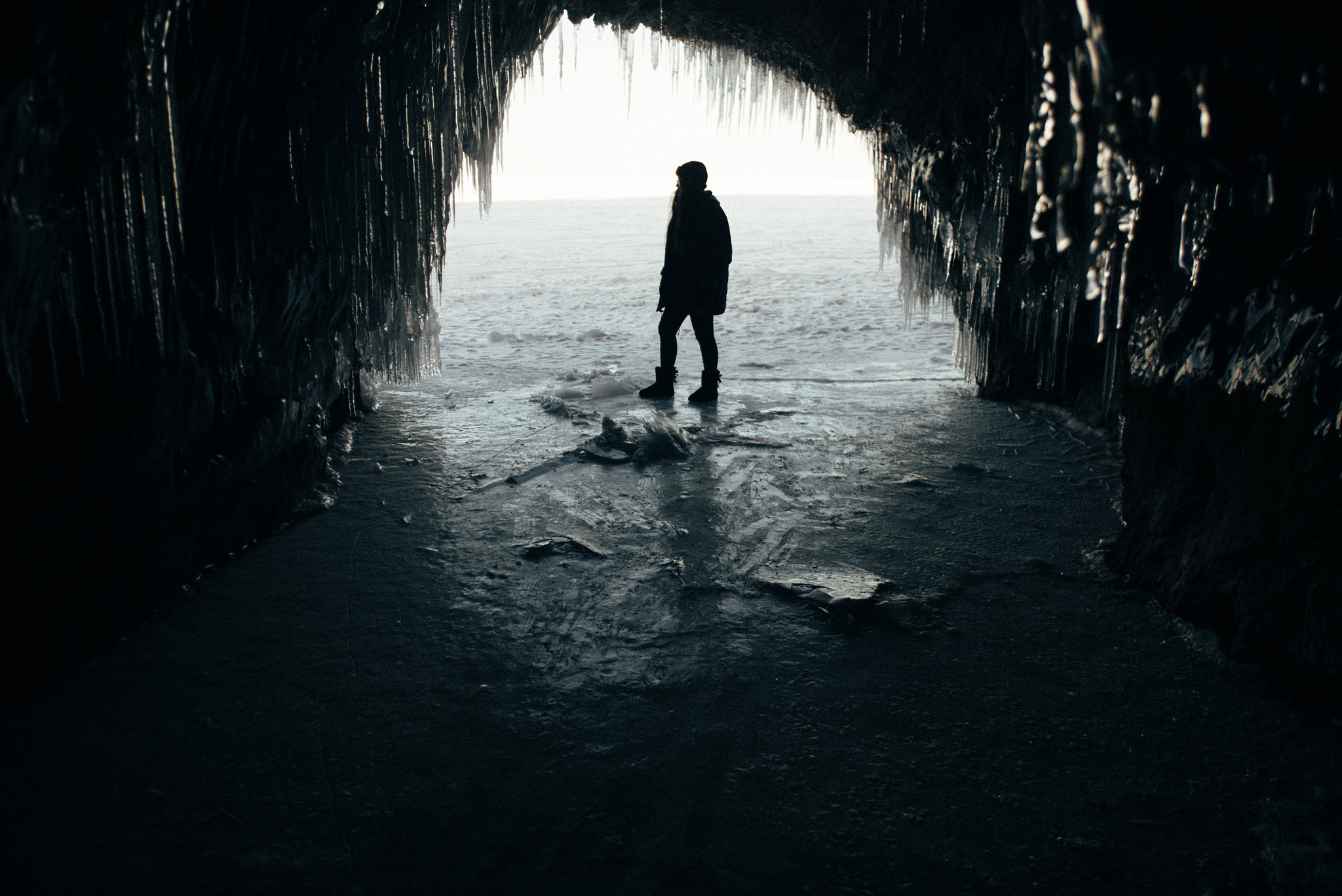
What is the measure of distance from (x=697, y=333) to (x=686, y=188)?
938 millimetres

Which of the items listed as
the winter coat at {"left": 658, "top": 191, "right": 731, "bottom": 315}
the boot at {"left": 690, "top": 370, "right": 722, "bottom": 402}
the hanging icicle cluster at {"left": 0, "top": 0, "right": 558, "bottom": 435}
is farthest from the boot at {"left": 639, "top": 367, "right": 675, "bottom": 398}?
the hanging icicle cluster at {"left": 0, "top": 0, "right": 558, "bottom": 435}

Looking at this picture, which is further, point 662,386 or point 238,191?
point 662,386

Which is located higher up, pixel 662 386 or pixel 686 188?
A: pixel 686 188

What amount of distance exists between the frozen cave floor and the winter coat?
2.26 metres

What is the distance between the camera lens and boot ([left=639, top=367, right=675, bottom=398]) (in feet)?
18.1

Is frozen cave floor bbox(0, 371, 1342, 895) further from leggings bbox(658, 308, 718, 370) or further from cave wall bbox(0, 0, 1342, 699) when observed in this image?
leggings bbox(658, 308, 718, 370)

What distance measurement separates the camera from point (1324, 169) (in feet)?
6.15

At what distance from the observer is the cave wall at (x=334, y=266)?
1.81 m

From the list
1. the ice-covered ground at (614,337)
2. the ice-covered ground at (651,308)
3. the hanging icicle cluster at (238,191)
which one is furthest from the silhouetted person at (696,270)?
the hanging icicle cluster at (238,191)

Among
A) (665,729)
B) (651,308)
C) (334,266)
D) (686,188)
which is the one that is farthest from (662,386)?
(651,308)

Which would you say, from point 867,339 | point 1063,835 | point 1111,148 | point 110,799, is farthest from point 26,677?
point 867,339

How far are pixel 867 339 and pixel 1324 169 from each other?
20.2ft

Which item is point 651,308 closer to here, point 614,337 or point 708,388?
point 614,337

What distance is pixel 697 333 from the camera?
5.34 metres
